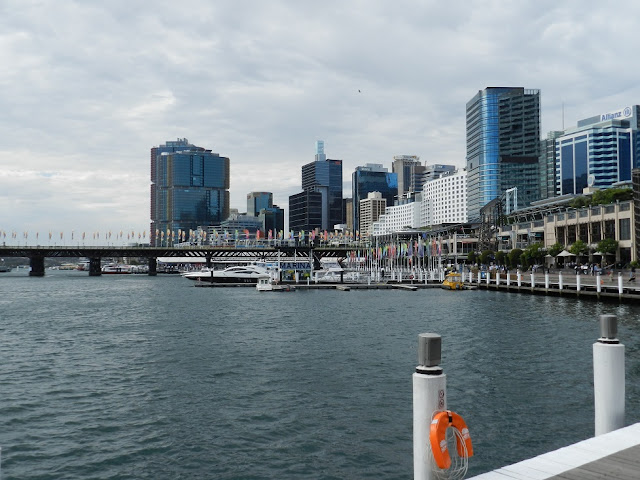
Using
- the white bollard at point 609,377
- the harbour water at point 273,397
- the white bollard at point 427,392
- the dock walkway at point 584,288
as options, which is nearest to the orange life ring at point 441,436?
the white bollard at point 427,392

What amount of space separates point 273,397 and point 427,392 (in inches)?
635

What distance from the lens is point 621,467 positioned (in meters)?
8.53

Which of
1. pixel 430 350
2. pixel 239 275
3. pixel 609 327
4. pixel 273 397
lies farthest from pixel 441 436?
pixel 239 275

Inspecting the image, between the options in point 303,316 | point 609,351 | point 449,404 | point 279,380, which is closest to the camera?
point 609,351

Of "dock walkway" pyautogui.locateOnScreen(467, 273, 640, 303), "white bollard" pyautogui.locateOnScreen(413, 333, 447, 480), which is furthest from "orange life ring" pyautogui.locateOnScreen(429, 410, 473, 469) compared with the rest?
"dock walkway" pyautogui.locateOnScreen(467, 273, 640, 303)

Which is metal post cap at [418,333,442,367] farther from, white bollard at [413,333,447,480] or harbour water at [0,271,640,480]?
harbour water at [0,271,640,480]

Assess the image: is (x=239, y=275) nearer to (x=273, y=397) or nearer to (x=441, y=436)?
(x=273, y=397)

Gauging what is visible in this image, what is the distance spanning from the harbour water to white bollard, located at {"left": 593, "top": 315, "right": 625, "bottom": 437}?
488cm

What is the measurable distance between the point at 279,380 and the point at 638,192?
93118mm

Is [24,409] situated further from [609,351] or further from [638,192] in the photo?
[638,192]

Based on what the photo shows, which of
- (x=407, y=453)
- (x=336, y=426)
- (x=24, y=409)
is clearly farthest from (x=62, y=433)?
(x=407, y=453)

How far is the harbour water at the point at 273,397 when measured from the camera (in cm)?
1617

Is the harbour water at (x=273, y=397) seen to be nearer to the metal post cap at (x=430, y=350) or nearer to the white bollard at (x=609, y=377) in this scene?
the white bollard at (x=609, y=377)

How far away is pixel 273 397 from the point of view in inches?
898
